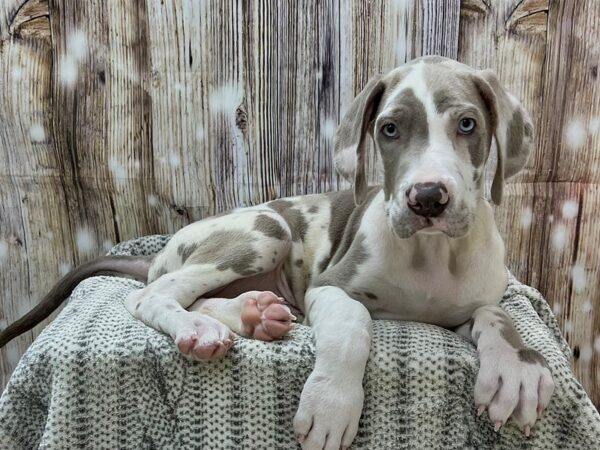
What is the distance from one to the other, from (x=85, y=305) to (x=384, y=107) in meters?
1.25

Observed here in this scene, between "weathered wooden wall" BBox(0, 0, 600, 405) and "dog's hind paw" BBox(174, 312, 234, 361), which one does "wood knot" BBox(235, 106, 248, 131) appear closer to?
"weathered wooden wall" BBox(0, 0, 600, 405)

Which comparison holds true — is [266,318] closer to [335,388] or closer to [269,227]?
[335,388]

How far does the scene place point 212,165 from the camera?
310cm

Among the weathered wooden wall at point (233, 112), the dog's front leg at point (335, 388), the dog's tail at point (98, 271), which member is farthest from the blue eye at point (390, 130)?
the dog's tail at point (98, 271)

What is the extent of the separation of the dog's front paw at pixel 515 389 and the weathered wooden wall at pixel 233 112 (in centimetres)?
136

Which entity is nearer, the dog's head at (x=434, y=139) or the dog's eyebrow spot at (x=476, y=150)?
the dog's head at (x=434, y=139)

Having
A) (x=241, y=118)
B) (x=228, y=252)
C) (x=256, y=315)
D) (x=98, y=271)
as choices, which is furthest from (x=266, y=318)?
(x=241, y=118)

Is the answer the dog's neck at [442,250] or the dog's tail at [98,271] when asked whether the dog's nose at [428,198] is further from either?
the dog's tail at [98,271]

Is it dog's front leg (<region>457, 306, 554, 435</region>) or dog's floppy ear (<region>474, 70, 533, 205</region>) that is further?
dog's floppy ear (<region>474, 70, 533, 205</region>)

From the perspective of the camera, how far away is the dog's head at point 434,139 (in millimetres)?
1875

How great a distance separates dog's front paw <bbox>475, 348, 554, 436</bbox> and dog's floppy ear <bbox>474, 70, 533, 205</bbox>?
575 mm

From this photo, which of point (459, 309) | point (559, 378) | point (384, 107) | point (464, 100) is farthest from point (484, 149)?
point (559, 378)

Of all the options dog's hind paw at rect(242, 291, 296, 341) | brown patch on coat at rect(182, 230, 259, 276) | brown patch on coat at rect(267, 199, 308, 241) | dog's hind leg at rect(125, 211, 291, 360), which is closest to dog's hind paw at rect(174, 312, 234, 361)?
dog's hind leg at rect(125, 211, 291, 360)

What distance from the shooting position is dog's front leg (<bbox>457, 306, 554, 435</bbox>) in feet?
5.79
